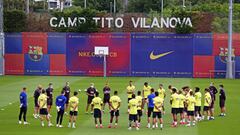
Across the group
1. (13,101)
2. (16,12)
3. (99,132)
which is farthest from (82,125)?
(16,12)

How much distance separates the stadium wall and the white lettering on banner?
149 cm

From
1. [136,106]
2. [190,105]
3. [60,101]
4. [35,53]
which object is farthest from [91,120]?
[35,53]

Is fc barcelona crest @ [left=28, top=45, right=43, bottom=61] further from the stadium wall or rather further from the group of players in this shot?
the group of players

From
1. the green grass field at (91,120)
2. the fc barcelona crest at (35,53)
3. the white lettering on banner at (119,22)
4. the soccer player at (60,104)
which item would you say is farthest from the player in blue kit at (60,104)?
the white lettering on banner at (119,22)

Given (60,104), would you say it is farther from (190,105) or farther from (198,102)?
(198,102)

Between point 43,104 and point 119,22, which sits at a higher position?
point 119,22

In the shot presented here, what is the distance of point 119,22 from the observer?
6694 cm

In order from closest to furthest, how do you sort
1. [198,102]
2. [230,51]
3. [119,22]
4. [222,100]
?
[198,102] < [222,100] < [230,51] < [119,22]

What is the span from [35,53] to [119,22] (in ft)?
30.9

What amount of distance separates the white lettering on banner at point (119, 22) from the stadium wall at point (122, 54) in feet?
4.90

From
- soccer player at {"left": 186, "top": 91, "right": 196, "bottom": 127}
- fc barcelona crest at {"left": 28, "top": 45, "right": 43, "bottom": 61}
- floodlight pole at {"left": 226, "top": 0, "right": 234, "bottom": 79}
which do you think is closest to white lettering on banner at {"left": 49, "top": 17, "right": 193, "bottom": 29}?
fc barcelona crest at {"left": 28, "top": 45, "right": 43, "bottom": 61}

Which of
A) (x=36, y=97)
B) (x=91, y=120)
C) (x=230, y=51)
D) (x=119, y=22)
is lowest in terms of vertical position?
(x=91, y=120)

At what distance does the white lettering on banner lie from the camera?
2574 inches

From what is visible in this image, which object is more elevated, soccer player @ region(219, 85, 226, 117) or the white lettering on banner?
the white lettering on banner
